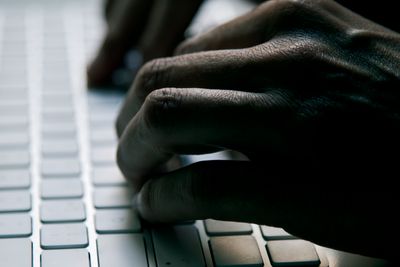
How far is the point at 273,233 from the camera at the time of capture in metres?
0.62

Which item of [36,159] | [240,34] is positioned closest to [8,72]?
[36,159]

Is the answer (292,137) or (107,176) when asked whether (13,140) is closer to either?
(107,176)

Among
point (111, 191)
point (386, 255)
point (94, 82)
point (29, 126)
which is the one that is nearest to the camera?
point (386, 255)

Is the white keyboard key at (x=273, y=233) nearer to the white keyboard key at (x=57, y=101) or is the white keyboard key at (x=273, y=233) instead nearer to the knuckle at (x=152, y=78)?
the knuckle at (x=152, y=78)

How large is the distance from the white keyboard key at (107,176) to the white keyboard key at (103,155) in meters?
0.01

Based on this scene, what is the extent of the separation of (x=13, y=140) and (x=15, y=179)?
98 mm

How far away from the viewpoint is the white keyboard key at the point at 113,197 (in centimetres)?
66

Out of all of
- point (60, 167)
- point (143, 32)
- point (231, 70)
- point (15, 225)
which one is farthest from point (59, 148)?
point (143, 32)

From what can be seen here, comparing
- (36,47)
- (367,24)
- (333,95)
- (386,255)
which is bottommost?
(386,255)

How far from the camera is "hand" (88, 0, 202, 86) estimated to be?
3.23 feet

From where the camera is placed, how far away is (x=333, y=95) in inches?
22.9

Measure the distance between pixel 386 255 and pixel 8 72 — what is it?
664mm

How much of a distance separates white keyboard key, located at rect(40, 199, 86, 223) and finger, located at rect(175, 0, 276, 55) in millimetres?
247

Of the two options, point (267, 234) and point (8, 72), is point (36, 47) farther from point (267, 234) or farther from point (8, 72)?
point (267, 234)
